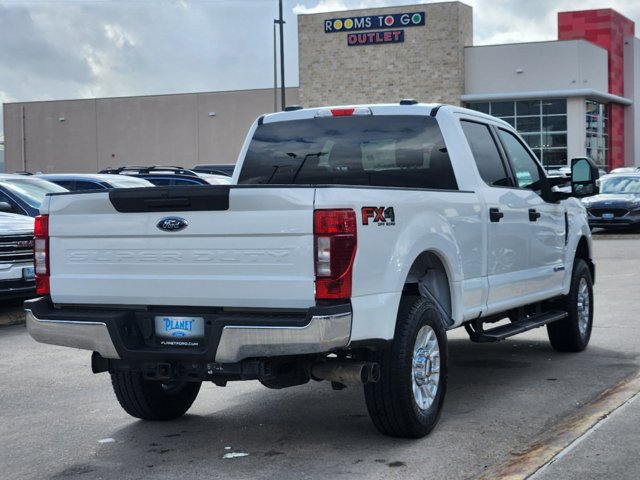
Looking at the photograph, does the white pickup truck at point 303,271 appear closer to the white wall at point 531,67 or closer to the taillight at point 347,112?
the taillight at point 347,112

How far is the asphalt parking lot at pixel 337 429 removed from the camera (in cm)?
602

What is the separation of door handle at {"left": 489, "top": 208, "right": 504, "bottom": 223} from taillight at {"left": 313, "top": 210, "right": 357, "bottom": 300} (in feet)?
7.69

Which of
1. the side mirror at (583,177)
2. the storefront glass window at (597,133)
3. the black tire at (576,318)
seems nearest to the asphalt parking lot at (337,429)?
the black tire at (576,318)

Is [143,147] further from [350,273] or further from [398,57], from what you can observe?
[350,273]

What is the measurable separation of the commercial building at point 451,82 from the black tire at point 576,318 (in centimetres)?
4732

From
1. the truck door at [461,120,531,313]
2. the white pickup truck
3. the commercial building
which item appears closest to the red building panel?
the commercial building

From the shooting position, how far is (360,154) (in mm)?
7992

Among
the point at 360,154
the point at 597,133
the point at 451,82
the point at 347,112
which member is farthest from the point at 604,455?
the point at 597,133

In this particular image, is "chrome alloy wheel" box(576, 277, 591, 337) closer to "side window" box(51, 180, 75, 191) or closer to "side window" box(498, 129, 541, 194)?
"side window" box(498, 129, 541, 194)

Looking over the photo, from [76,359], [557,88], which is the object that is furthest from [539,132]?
[76,359]

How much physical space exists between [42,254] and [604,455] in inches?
141

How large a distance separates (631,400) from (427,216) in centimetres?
205

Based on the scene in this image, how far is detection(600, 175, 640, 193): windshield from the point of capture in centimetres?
2897

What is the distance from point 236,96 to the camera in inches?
2618
